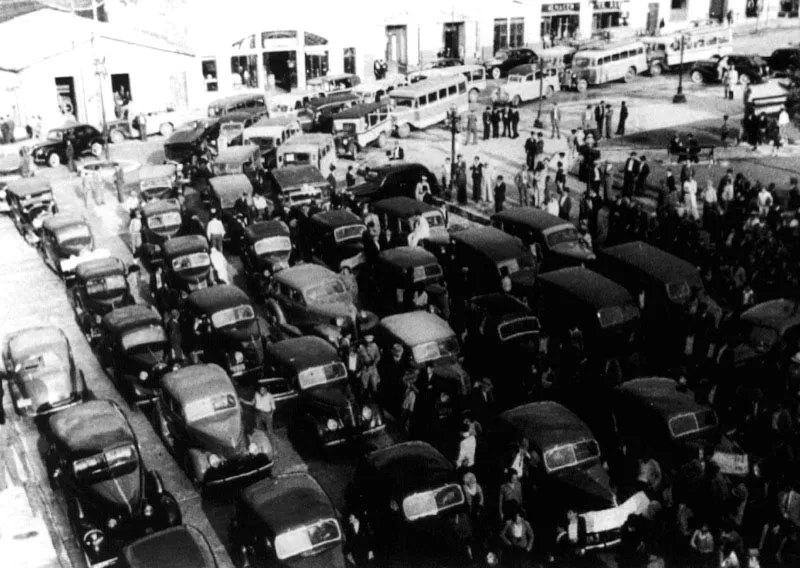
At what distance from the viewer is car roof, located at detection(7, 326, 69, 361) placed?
56.7ft

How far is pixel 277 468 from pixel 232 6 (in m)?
38.1

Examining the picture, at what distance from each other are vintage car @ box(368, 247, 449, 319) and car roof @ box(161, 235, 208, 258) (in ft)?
14.2

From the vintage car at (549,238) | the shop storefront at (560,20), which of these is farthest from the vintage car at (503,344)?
the shop storefront at (560,20)

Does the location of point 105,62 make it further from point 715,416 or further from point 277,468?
point 715,416

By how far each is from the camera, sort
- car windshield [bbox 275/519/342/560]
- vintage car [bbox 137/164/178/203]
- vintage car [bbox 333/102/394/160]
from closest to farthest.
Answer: car windshield [bbox 275/519/342/560] → vintage car [bbox 137/164/178/203] → vintage car [bbox 333/102/394/160]

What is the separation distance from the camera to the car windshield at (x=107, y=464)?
1348 centimetres

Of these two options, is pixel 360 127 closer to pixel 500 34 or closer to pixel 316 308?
pixel 316 308

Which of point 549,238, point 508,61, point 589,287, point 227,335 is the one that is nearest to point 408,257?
point 549,238

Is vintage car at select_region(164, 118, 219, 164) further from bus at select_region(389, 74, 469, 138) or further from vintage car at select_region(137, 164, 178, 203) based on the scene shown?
bus at select_region(389, 74, 469, 138)

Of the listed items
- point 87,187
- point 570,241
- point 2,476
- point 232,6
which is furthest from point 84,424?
point 232,6

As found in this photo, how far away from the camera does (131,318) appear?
59.2 feet

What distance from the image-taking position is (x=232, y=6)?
48.4 metres

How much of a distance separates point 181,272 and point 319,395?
22.9 ft

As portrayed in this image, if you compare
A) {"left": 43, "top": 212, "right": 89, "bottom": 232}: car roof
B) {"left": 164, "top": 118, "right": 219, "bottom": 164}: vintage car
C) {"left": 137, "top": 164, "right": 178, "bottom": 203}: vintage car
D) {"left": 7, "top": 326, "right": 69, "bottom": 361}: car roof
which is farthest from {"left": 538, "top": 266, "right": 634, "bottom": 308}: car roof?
{"left": 164, "top": 118, "right": 219, "bottom": 164}: vintage car
